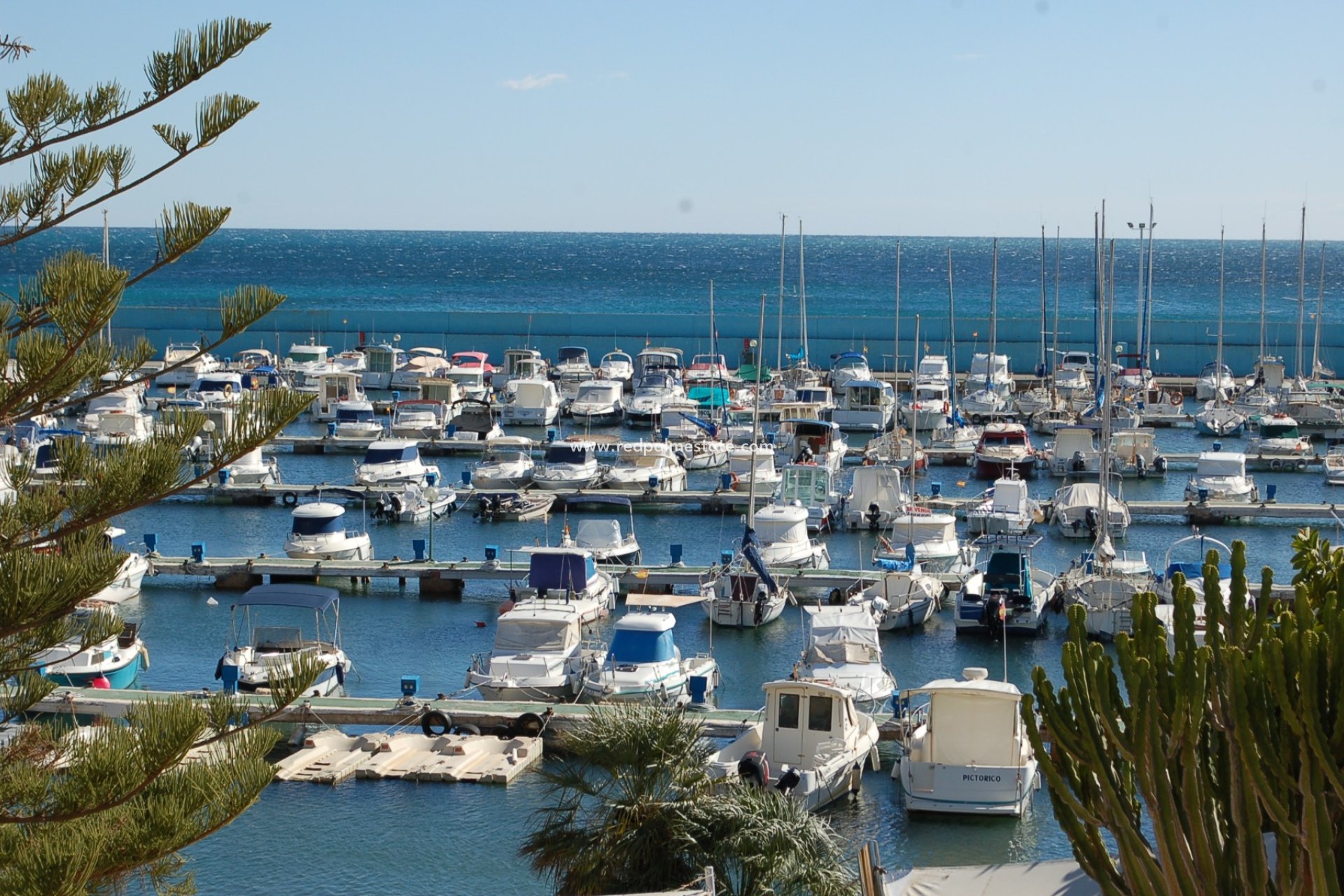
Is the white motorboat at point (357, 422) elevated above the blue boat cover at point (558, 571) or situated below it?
above

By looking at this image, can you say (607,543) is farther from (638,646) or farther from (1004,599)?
(638,646)

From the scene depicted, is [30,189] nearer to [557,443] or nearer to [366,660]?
[366,660]

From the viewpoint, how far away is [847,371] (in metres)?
62.7

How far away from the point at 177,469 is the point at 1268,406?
49.7 metres

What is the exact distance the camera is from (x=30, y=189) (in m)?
11.6

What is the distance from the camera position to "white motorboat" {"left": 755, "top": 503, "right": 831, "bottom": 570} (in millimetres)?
34094

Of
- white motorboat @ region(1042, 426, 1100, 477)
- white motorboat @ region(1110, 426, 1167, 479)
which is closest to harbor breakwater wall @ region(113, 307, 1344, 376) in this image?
white motorboat @ region(1110, 426, 1167, 479)

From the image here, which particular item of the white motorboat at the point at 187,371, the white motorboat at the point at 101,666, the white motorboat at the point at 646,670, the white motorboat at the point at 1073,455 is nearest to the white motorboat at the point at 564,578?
the white motorboat at the point at 646,670

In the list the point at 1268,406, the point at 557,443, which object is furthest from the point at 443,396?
the point at 1268,406

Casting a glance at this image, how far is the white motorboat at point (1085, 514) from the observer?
3825 cm

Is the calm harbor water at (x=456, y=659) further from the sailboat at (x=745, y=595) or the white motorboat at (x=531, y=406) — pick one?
the white motorboat at (x=531, y=406)

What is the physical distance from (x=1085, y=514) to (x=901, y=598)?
10202 mm

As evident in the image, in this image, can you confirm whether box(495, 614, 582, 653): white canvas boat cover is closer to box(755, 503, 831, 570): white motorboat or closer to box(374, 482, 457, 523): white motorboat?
box(755, 503, 831, 570): white motorboat

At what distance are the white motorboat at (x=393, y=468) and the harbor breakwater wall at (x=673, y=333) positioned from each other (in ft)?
93.8
